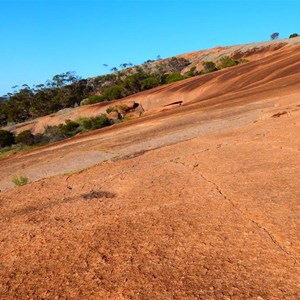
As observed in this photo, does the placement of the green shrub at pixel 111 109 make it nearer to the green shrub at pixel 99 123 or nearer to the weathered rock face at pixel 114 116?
the weathered rock face at pixel 114 116

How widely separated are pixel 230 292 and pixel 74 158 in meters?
7.97

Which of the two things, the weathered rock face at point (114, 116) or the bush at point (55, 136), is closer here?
the bush at point (55, 136)

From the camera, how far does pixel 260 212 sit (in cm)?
390

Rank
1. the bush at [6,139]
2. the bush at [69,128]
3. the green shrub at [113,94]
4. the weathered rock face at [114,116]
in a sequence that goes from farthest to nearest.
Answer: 1. the green shrub at [113,94]
2. the bush at [6,139]
3. the weathered rock face at [114,116]
4. the bush at [69,128]

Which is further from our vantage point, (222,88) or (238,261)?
(222,88)

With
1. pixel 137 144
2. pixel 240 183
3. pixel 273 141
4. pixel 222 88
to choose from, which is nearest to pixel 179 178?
pixel 240 183

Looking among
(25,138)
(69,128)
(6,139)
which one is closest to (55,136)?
(69,128)

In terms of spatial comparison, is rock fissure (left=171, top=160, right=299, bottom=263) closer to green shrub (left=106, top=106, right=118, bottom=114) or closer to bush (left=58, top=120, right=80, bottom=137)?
bush (left=58, top=120, right=80, bottom=137)

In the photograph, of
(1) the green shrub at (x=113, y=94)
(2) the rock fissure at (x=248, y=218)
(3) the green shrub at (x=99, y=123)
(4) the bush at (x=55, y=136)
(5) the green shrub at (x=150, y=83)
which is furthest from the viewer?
(5) the green shrub at (x=150, y=83)

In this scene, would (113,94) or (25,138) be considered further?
(113,94)

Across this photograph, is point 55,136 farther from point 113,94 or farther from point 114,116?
point 113,94

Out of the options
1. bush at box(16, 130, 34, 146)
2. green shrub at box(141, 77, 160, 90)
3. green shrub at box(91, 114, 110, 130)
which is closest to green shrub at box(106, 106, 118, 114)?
green shrub at box(91, 114, 110, 130)

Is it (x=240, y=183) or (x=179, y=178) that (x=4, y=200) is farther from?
(x=240, y=183)

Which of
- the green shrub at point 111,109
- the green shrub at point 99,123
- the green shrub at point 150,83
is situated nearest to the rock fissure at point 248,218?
the green shrub at point 99,123
